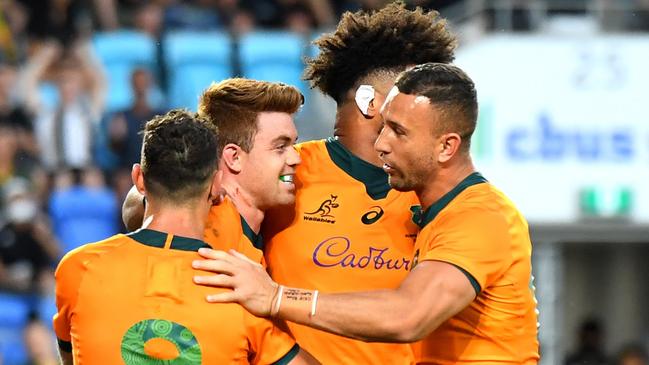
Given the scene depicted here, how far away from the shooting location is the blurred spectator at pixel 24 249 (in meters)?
11.7

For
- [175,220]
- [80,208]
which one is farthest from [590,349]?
[175,220]

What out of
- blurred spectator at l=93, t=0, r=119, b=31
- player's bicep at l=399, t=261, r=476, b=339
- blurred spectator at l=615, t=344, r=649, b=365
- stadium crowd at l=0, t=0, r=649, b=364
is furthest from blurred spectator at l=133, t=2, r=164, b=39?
player's bicep at l=399, t=261, r=476, b=339

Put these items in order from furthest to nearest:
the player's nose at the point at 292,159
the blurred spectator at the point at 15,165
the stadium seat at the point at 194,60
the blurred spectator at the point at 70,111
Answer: the stadium seat at the point at 194,60
the blurred spectator at the point at 70,111
the blurred spectator at the point at 15,165
the player's nose at the point at 292,159

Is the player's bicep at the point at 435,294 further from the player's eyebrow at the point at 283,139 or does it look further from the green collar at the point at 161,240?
the player's eyebrow at the point at 283,139

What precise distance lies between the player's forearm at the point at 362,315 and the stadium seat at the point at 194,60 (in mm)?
10056

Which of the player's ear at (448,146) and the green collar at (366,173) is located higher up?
the player's ear at (448,146)

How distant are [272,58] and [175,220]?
10.4m

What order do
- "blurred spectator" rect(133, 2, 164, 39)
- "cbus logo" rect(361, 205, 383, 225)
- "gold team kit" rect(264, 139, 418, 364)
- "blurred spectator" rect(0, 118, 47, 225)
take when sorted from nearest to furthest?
1. "gold team kit" rect(264, 139, 418, 364)
2. "cbus logo" rect(361, 205, 383, 225)
3. "blurred spectator" rect(0, 118, 47, 225)
4. "blurred spectator" rect(133, 2, 164, 39)

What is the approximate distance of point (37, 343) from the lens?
438 inches

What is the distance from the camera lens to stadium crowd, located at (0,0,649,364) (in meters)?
11.8

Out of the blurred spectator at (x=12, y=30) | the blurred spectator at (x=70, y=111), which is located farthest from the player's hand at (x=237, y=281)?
the blurred spectator at (x=12, y=30)

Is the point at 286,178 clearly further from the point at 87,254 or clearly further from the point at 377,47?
the point at 87,254

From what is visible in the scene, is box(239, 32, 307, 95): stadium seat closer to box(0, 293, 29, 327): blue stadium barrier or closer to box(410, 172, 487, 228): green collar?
box(0, 293, 29, 327): blue stadium barrier

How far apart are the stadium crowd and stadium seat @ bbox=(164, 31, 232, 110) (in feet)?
0.56
